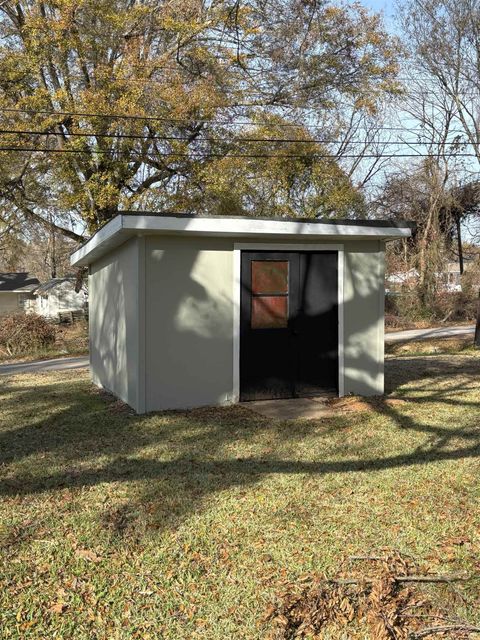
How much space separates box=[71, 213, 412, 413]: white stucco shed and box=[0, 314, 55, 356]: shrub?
10.5 m

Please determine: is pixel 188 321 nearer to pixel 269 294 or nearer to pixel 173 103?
pixel 269 294

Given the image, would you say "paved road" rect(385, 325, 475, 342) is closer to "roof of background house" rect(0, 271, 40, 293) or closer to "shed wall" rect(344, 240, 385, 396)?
"shed wall" rect(344, 240, 385, 396)

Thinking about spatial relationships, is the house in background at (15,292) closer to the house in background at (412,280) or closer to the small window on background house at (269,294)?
the house in background at (412,280)

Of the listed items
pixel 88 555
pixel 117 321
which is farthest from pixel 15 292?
pixel 88 555

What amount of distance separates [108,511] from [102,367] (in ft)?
19.1

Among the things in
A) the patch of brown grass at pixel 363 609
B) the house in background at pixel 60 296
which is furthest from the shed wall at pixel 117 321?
the house in background at pixel 60 296

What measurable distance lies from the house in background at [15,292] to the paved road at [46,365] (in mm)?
22086

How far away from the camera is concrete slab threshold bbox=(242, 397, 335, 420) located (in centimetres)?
712

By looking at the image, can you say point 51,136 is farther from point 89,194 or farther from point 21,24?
point 21,24

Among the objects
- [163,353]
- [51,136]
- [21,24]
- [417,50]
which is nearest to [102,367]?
[163,353]

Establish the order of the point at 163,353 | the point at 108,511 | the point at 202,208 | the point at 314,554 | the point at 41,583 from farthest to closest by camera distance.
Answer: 1. the point at 202,208
2. the point at 163,353
3. the point at 108,511
4. the point at 314,554
5. the point at 41,583

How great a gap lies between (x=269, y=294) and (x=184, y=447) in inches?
110

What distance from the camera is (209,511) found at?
409 centimetres

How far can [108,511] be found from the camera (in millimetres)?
4090
